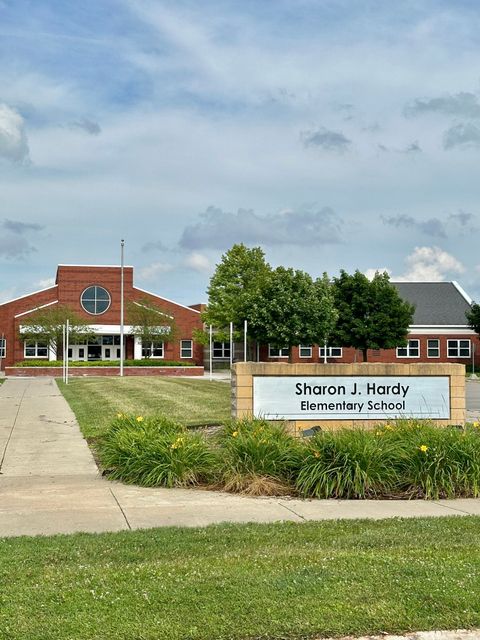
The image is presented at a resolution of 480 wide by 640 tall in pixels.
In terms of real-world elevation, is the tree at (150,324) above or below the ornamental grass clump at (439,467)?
above

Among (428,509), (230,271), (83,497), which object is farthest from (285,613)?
(230,271)

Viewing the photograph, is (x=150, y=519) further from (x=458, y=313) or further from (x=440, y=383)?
(x=458, y=313)

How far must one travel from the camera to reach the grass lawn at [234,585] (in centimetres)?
442

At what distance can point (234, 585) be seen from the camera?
504 cm

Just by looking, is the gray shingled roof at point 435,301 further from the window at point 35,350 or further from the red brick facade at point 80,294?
the window at point 35,350

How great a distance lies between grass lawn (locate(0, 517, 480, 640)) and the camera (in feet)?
A: 14.5

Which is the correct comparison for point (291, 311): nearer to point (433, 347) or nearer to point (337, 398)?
point (433, 347)

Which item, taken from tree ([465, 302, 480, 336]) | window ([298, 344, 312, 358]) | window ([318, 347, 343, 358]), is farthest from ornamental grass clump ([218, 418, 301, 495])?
window ([318, 347, 343, 358])

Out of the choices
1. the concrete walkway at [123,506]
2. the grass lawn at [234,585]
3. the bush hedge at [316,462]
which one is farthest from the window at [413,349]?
the grass lawn at [234,585]

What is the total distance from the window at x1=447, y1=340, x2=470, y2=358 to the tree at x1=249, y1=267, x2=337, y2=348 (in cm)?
1851

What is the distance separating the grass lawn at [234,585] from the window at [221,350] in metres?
66.4

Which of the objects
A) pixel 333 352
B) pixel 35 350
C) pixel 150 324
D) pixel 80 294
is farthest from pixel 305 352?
pixel 35 350

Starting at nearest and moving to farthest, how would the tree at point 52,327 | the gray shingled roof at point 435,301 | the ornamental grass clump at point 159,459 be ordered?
the ornamental grass clump at point 159,459 → the tree at point 52,327 → the gray shingled roof at point 435,301

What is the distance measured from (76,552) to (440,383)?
9403 mm
